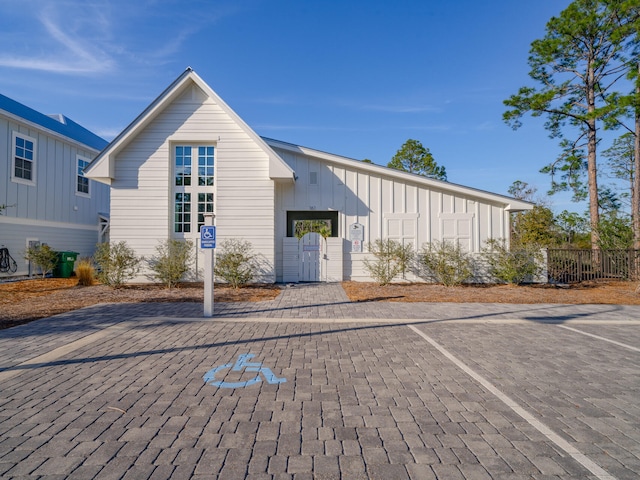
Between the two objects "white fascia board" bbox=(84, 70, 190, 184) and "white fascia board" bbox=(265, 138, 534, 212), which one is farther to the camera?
"white fascia board" bbox=(265, 138, 534, 212)

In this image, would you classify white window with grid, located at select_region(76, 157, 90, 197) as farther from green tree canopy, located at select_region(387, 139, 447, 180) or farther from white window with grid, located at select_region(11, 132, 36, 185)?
green tree canopy, located at select_region(387, 139, 447, 180)

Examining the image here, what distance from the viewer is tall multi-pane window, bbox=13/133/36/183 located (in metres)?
15.6

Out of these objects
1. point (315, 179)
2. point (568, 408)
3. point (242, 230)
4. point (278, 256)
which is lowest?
point (568, 408)

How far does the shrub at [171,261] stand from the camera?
12.5 m

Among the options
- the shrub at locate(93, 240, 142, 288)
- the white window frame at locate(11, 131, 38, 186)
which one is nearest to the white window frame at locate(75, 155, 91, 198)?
the white window frame at locate(11, 131, 38, 186)

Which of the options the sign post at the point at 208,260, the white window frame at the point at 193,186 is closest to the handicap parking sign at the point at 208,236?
the sign post at the point at 208,260

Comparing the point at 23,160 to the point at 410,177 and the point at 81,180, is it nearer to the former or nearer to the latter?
the point at 81,180

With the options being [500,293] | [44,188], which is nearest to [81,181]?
[44,188]

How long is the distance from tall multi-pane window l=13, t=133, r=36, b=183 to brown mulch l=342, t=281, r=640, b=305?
15.6 meters

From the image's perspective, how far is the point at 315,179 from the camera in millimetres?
14570

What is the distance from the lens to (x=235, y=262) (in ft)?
40.9

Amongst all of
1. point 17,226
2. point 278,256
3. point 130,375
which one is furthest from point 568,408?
point 17,226

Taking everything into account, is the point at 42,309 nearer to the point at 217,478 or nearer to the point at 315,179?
the point at 217,478

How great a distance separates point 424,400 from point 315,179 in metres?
11.8
